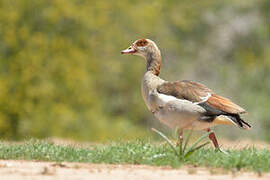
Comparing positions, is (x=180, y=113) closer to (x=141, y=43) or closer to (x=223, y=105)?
(x=223, y=105)

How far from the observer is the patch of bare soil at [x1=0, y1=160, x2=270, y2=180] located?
7145 mm

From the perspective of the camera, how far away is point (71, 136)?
84.5 ft

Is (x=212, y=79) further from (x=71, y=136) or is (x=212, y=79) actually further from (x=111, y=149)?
(x=111, y=149)

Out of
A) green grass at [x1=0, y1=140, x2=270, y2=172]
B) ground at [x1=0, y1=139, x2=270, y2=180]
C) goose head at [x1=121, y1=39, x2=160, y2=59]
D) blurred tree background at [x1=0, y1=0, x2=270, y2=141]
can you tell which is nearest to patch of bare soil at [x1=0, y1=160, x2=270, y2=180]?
ground at [x1=0, y1=139, x2=270, y2=180]

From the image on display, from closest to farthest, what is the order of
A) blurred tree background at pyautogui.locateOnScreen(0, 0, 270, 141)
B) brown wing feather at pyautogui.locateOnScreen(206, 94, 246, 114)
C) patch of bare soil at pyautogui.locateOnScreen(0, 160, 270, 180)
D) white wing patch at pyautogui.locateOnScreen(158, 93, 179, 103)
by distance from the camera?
patch of bare soil at pyautogui.locateOnScreen(0, 160, 270, 180) → brown wing feather at pyautogui.locateOnScreen(206, 94, 246, 114) → white wing patch at pyautogui.locateOnScreen(158, 93, 179, 103) → blurred tree background at pyautogui.locateOnScreen(0, 0, 270, 141)

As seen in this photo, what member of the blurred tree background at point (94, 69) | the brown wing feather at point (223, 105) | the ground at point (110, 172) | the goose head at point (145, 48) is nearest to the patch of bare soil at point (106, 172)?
the ground at point (110, 172)

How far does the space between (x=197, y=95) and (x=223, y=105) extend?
1.49 feet

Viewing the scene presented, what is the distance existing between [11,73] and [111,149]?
680 inches

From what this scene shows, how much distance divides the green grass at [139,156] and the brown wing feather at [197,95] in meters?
0.84

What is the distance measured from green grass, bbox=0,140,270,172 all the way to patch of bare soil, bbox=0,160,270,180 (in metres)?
0.25

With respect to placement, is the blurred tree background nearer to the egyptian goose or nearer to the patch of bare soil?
the egyptian goose

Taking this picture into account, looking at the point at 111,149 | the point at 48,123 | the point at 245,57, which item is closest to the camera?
the point at 111,149

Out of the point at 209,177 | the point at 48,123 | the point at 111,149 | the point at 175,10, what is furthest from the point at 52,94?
the point at 209,177

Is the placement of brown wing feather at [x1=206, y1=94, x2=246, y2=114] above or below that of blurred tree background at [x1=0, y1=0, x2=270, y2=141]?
below
